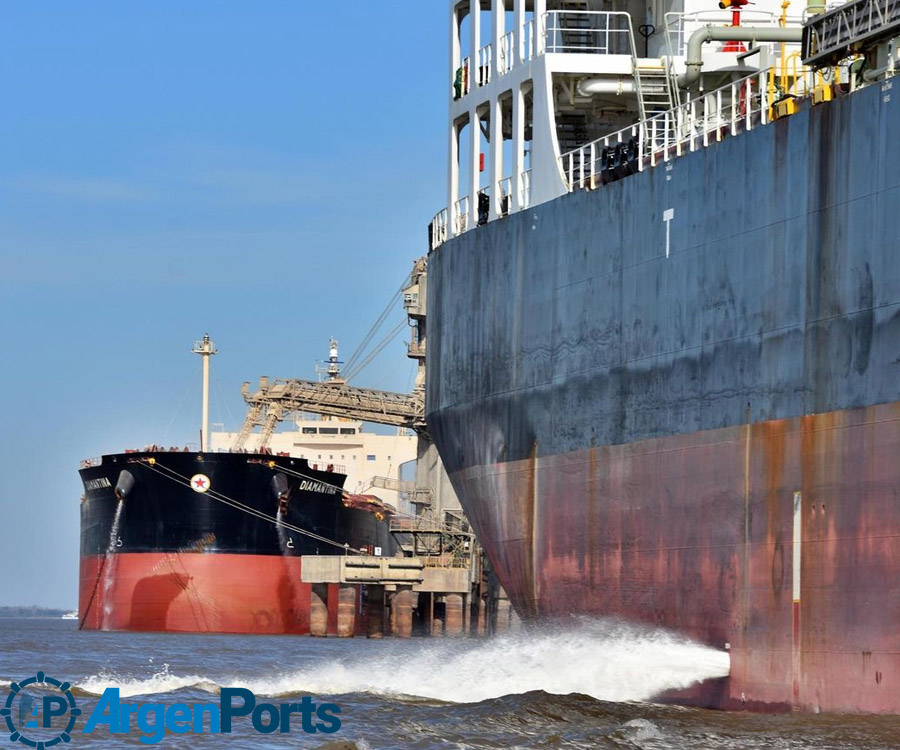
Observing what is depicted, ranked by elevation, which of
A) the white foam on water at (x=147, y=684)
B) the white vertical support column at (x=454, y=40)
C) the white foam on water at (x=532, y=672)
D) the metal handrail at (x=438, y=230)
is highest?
the white vertical support column at (x=454, y=40)

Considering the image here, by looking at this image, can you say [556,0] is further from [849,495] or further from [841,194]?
[849,495]

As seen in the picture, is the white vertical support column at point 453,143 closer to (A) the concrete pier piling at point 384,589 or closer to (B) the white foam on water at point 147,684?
(B) the white foam on water at point 147,684

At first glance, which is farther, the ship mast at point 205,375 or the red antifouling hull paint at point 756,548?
the ship mast at point 205,375

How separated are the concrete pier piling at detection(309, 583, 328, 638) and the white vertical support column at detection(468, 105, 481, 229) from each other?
2398cm

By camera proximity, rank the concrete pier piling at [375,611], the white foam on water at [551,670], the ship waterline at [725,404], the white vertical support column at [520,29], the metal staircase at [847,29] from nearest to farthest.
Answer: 1. the ship waterline at [725,404]
2. the metal staircase at [847,29]
3. the white foam on water at [551,670]
4. the white vertical support column at [520,29]
5. the concrete pier piling at [375,611]

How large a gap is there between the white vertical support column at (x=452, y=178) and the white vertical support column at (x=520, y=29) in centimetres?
270

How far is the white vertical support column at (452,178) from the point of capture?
985 inches

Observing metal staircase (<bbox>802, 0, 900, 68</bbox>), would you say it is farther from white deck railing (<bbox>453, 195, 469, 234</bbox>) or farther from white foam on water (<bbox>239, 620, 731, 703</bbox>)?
white deck railing (<bbox>453, 195, 469, 234</bbox>)

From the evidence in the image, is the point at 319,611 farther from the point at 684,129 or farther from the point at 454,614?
the point at 684,129

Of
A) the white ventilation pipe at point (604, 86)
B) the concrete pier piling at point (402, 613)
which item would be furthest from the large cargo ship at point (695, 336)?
the concrete pier piling at point (402, 613)

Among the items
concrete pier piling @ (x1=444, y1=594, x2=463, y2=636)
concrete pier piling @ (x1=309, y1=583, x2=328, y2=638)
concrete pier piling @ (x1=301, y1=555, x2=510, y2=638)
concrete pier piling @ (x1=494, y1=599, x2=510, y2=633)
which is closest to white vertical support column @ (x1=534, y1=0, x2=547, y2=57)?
Result: concrete pier piling @ (x1=494, y1=599, x2=510, y2=633)

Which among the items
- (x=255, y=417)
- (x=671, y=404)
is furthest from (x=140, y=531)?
(x=671, y=404)

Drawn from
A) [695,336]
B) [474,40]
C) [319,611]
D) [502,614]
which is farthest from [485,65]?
[319,611]

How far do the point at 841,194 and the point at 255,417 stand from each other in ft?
136
